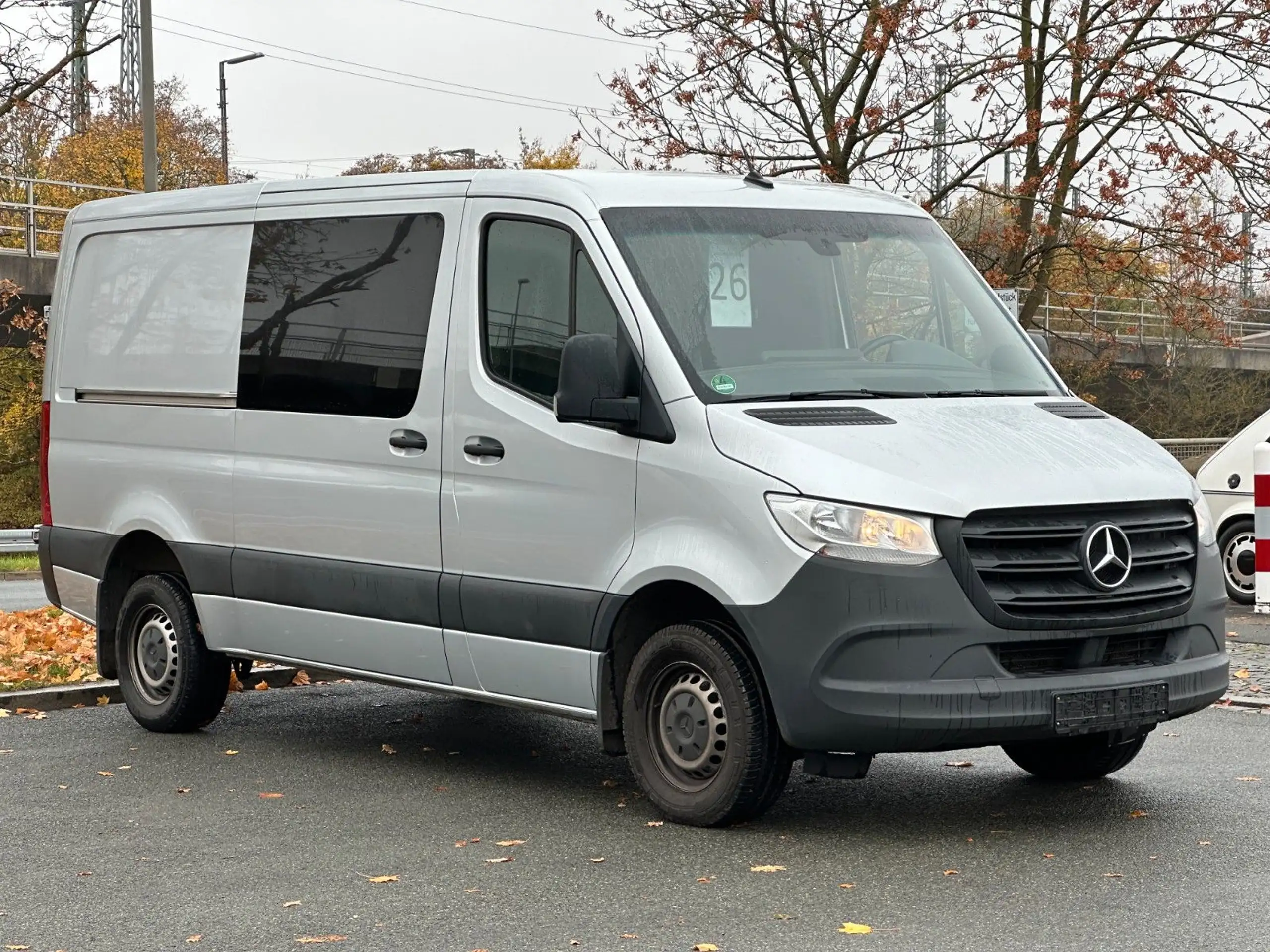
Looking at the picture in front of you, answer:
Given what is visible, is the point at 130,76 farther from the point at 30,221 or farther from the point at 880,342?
the point at 880,342

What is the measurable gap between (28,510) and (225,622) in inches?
1522

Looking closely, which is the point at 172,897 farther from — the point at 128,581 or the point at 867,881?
the point at 128,581

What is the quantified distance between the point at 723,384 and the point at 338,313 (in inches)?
80.1

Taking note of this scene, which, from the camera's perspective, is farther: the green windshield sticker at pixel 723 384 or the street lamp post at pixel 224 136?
the street lamp post at pixel 224 136

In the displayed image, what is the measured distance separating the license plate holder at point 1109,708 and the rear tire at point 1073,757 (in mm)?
904

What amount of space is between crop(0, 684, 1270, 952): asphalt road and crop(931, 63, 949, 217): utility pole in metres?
11.2

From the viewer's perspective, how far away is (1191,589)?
6.61 meters

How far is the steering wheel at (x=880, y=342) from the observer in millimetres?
7062

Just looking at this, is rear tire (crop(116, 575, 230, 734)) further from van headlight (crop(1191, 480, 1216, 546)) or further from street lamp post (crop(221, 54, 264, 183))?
street lamp post (crop(221, 54, 264, 183))

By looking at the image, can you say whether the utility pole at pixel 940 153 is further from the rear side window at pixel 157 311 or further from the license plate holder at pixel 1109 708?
the license plate holder at pixel 1109 708

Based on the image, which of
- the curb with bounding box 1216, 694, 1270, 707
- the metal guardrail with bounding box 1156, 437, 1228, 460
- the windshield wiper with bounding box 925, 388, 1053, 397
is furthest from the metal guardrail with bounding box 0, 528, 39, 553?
the windshield wiper with bounding box 925, 388, 1053, 397

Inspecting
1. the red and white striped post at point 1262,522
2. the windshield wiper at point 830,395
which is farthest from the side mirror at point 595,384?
the red and white striped post at point 1262,522

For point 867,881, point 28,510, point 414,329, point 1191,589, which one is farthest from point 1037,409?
point 28,510

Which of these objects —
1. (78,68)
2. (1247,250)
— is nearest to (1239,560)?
(1247,250)
